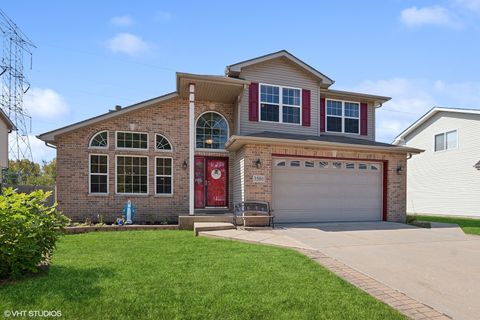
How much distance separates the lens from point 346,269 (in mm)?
5613

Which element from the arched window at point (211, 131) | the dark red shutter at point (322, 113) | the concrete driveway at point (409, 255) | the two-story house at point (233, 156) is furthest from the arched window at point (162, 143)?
the dark red shutter at point (322, 113)

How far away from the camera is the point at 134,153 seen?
1287cm

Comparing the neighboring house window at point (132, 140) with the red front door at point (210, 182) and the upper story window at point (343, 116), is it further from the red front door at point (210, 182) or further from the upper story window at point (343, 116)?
the upper story window at point (343, 116)

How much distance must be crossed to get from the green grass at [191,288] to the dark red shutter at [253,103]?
23.6ft

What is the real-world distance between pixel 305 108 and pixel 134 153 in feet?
24.6

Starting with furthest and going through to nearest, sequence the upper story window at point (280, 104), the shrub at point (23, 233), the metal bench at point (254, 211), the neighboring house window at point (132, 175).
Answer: the upper story window at point (280, 104) → the neighboring house window at point (132, 175) → the metal bench at point (254, 211) → the shrub at point (23, 233)

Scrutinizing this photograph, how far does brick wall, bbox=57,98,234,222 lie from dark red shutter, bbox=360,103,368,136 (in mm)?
6455

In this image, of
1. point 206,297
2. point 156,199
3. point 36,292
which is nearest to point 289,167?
point 156,199

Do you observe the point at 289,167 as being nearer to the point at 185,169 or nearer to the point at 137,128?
the point at 185,169

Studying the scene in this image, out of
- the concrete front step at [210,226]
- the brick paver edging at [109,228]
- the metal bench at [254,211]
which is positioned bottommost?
the brick paver edging at [109,228]

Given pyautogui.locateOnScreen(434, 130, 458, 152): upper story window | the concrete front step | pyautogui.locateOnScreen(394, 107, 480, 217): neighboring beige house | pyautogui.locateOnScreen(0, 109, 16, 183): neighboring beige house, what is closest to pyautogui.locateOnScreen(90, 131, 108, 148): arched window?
the concrete front step

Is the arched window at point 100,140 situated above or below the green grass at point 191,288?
above

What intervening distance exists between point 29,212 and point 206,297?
327cm

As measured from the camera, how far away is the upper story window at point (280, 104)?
43.5ft
